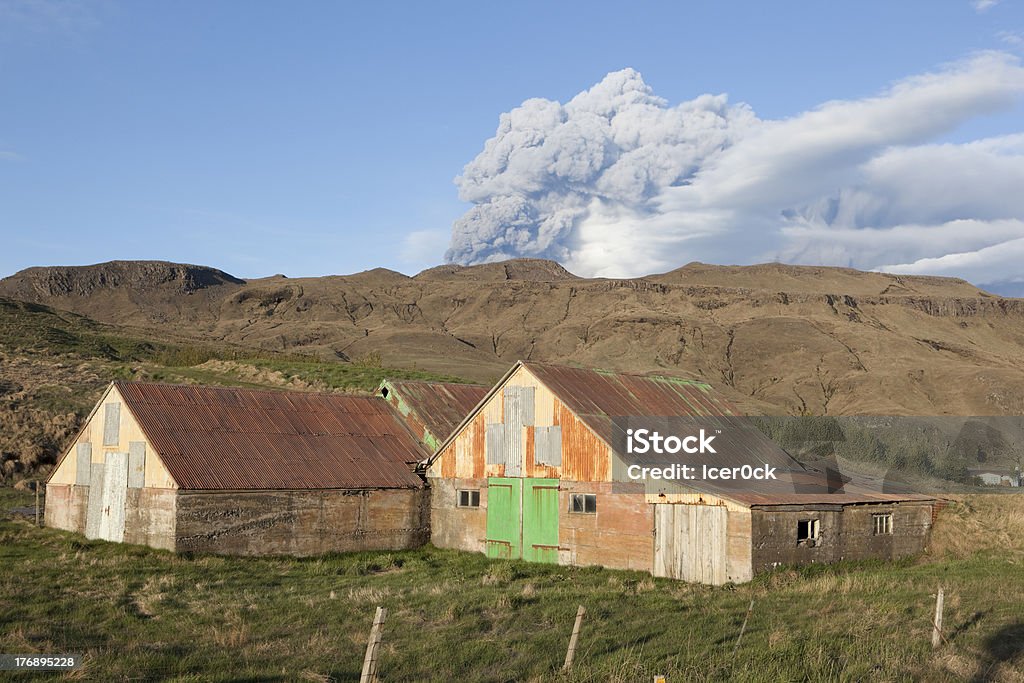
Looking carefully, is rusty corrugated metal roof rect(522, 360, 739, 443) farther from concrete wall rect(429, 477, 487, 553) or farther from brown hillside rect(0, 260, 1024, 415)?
brown hillside rect(0, 260, 1024, 415)

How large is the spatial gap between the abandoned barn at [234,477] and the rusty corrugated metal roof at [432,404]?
1257 millimetres

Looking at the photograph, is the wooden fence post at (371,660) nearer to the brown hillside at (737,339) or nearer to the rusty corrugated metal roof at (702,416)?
the rusty corrugated metal roof at (702,416)

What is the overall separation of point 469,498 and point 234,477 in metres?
7.79

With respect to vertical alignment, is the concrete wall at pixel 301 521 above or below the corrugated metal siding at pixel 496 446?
below

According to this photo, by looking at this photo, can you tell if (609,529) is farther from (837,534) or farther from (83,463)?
(83,463)

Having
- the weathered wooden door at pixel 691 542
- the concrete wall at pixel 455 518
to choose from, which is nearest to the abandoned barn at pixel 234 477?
the concrete wall at pixel 455 518

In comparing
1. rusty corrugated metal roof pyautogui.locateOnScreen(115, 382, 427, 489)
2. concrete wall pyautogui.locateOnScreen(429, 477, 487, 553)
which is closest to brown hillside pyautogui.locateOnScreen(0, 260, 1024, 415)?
rusty corrugated metal roof pyautogui.locateOnScreen(115, 382, 427, 489)

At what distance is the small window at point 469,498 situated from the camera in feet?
98.7

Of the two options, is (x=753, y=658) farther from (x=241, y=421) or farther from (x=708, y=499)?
(x=241, y=421)

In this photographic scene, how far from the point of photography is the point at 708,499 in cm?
2414

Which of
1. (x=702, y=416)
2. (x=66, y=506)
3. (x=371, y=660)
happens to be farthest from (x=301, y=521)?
(x=371, y=660)

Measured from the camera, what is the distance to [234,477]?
89.1ft

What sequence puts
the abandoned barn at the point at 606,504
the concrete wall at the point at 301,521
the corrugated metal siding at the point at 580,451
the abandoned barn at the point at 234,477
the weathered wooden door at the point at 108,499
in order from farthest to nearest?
the weathered wooden door at the point at 108,499 → the abandoned barn at the point at 234,477 → the corrugated metal siding at the point at 580,451 → the concrete wall at the point at 301,521 → the abandoned barn at the point at 606,504

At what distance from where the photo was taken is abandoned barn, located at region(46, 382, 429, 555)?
86.9ft
